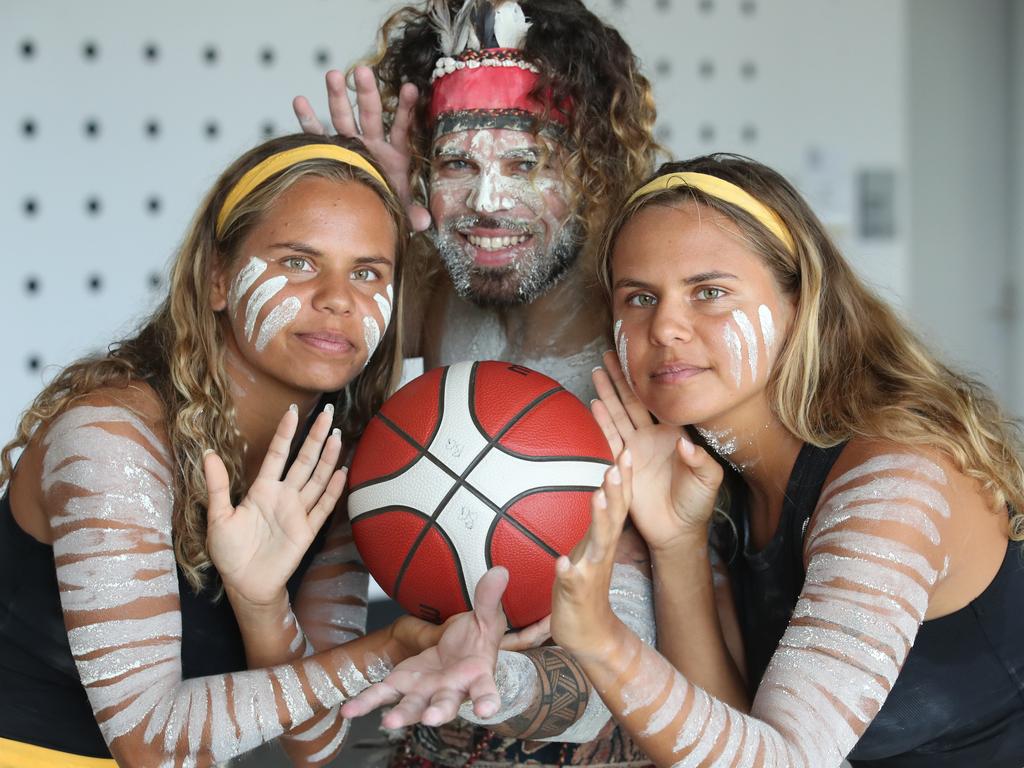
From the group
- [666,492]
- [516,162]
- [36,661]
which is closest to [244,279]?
[516,162]

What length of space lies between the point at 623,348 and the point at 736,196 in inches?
15.0

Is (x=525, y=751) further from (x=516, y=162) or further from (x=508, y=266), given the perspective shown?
(x=516, y=162)

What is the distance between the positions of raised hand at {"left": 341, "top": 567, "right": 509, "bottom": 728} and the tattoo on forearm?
0.79 feet

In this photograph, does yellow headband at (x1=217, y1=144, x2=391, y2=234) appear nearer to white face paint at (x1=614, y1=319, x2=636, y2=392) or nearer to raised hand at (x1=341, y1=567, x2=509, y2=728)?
white face paint at (x1=614, y1=319, x2=636, y2=392)

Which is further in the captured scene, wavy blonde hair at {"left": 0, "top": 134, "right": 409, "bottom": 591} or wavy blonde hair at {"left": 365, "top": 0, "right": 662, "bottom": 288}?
wavy blonde hair at {"left": 365, "top": 0, "right": 662, "bottom": 288}

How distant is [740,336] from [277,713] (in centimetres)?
111

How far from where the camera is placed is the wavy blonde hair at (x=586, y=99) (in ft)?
8.73

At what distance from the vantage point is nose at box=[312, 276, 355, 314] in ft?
7.09

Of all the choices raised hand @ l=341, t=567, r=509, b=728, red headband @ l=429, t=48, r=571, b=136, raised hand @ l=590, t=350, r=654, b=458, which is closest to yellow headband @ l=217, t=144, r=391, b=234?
red headband @ l=429, t=48, r=571, b=136

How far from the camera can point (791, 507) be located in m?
2.07

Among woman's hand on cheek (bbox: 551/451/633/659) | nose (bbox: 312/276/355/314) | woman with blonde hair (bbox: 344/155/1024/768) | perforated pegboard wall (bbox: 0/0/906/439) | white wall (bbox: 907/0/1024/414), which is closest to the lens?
woman's hand on cheek (bbox: 551/451/633/659)

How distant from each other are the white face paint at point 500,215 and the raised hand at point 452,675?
1034 millimetres

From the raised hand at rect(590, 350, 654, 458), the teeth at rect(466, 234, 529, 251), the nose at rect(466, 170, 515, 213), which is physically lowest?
the raised hand at rect(590, 350, 654, 458)

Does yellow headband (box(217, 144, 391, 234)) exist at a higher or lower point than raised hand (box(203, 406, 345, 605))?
higher
